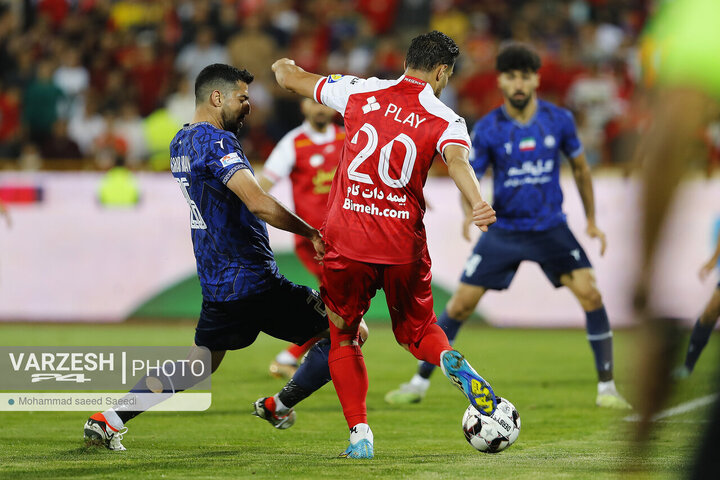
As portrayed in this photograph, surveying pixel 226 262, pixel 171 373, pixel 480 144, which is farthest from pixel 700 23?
pixel 480 144

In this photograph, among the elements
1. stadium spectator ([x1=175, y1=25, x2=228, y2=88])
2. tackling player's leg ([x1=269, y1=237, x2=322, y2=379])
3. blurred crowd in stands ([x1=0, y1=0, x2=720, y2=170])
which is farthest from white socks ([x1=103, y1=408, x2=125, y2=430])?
stadium spectator ([x1=175, y1=25, x2=228, y2=88])

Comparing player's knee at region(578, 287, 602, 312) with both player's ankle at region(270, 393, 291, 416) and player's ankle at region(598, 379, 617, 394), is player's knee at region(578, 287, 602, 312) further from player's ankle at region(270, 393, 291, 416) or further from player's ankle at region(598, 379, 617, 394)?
player's ankle at region(270, 393, 291, 416)

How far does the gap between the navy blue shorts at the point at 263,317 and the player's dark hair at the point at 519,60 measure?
3243mm

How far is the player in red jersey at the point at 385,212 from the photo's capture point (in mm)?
5859

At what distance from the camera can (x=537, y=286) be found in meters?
14.1

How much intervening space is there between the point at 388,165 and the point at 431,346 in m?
1.05


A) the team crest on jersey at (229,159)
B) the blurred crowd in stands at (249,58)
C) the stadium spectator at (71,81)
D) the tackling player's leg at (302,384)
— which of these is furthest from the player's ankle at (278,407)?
the stadium spectator at (71,81)

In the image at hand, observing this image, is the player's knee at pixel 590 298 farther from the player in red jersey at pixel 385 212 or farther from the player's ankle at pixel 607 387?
the player in red jersey at pixel 385 212

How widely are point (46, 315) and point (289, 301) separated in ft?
28.8

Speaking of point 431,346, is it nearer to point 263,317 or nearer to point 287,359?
point 263,317

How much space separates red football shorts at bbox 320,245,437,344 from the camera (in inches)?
235

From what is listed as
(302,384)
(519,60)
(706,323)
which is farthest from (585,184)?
(302,384)

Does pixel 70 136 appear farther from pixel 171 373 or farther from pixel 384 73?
pixel 171 373

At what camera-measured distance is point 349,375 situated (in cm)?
605
